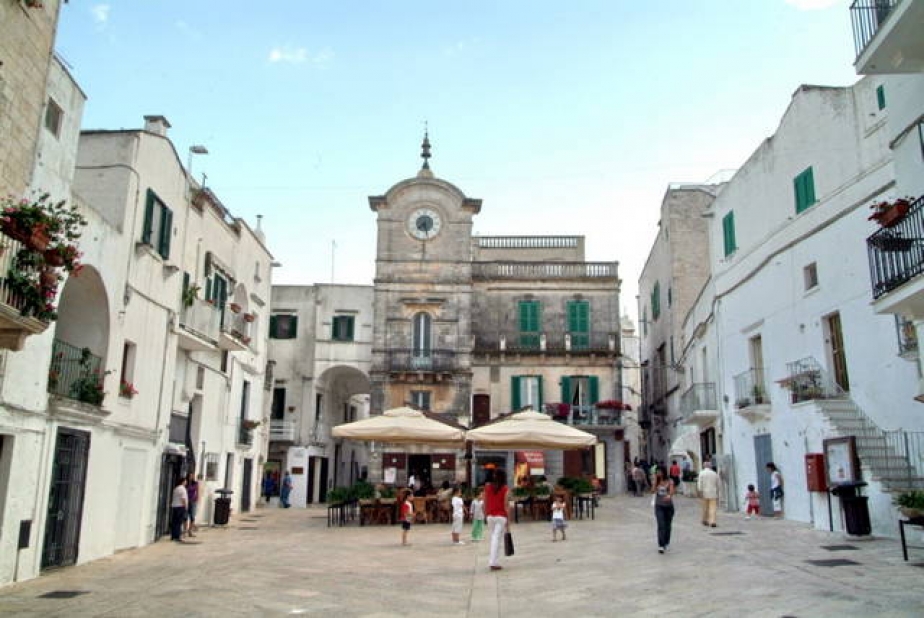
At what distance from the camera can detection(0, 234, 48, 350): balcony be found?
31.4 feet

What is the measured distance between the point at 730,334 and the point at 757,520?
20.1 ft

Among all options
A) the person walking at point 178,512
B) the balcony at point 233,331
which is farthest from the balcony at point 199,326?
the person walking at point 178,512

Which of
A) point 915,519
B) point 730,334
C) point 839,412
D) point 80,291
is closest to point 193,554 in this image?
point 80,291

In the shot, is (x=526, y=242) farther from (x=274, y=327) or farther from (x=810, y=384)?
(x=810, y=384)

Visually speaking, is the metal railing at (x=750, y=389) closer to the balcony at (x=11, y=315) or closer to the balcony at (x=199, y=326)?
the balcony at (x=199, y=326)

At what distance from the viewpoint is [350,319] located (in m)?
36.8

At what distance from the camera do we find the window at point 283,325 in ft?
120

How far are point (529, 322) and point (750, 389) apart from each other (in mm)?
17510

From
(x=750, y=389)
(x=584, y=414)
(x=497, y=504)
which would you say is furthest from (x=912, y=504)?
(x=584, y=414)

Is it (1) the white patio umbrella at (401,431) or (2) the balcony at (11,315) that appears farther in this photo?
(1) the white patio umbrella at (401,431)

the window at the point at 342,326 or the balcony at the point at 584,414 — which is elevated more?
the window at the point at 342,326

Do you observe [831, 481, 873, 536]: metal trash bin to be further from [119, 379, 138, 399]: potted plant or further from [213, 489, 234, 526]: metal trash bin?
[213, 489, 234, 526]: metal trash bin

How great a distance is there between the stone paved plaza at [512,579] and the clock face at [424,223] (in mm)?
21854

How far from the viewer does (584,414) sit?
3612cm
